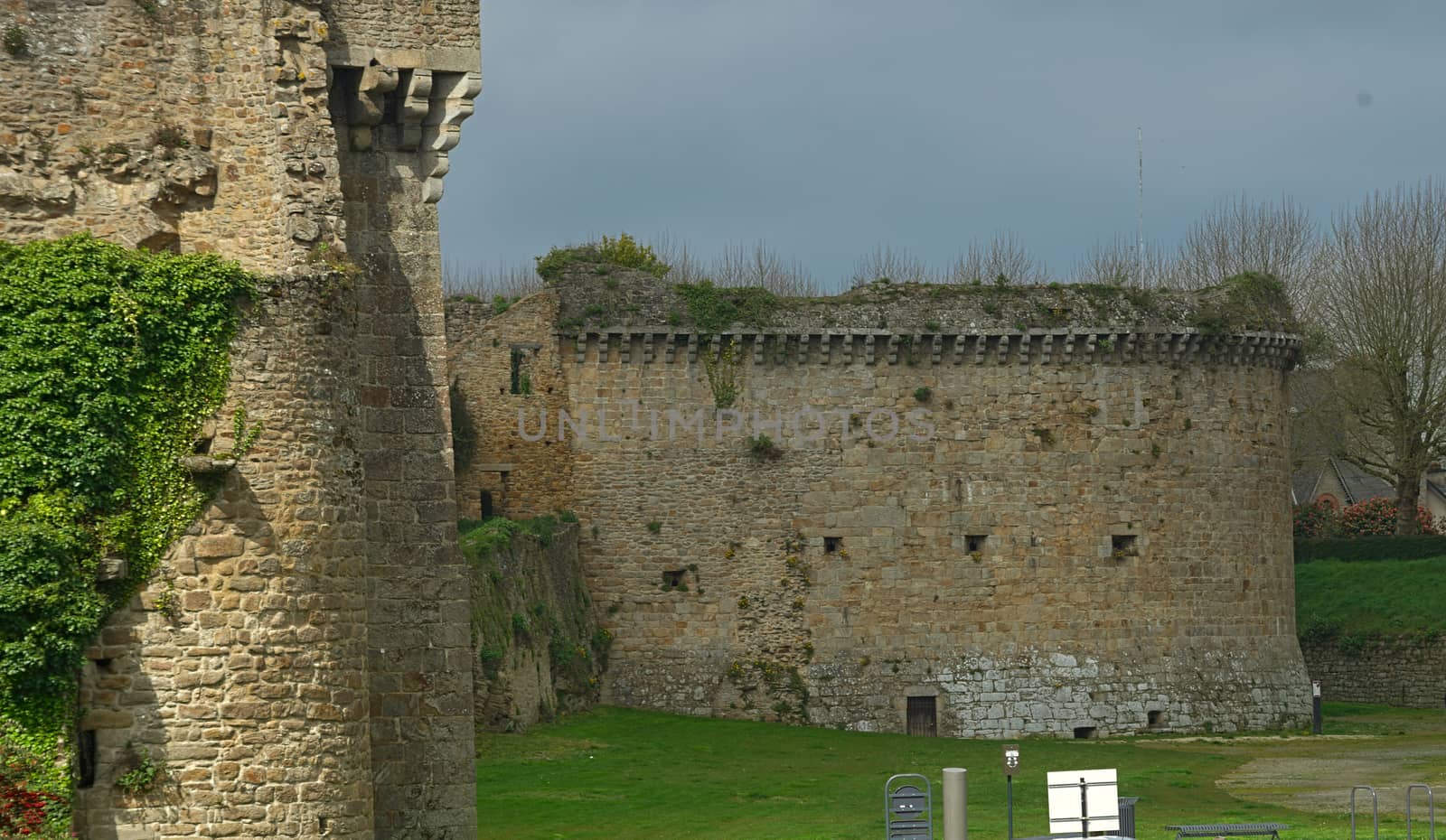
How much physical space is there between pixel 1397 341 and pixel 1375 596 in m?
8.56

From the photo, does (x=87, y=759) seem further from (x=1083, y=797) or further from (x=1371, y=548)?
(x=1371, y=548)

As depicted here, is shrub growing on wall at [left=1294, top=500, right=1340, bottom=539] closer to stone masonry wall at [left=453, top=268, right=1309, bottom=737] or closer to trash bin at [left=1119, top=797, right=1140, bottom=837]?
stone masonry wall at [left=453, top=268, right=1309, bottom=737]

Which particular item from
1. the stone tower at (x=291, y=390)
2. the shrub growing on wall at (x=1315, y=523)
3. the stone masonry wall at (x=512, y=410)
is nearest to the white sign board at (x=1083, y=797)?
the stone tower at (x=291, y=390)

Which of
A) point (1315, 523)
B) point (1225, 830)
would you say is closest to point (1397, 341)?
point (1315, 523)

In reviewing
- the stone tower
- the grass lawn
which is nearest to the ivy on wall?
the stone tower

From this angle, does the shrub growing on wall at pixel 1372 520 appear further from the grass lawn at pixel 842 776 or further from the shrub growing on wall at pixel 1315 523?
the grass lawn at pixel 842 776

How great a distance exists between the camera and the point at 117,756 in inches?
546

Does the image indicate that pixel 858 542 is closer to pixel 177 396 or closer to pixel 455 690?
pixel 455 690

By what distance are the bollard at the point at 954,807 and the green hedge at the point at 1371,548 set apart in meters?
36.2

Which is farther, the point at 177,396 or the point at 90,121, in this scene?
the point at 90,121

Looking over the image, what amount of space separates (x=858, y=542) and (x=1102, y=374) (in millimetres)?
5541

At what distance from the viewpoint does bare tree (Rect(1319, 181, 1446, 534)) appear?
165 feet

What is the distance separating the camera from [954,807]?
14.2 meters

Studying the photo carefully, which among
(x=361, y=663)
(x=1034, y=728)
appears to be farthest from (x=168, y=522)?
(x=1034, y=728)
